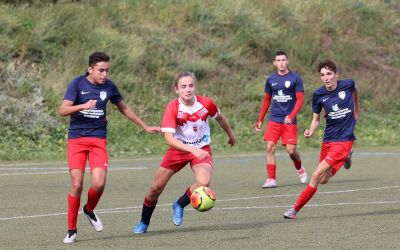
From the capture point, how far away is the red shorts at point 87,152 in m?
11.7

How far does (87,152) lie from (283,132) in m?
7.06

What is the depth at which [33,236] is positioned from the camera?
461 inches

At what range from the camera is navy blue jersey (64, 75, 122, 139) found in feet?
38.5

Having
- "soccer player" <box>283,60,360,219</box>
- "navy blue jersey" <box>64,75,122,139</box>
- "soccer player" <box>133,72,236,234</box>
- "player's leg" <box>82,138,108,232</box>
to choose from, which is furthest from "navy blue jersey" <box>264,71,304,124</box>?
"player's leg" <box>82,138,108,232</box>

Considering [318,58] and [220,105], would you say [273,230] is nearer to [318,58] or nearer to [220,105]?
[220,105]

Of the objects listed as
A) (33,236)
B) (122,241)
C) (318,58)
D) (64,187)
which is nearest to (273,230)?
(122,241)

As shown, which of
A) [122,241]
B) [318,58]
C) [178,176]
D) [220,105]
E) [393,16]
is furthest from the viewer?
[393,16]

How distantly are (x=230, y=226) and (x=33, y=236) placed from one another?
7.39 ft

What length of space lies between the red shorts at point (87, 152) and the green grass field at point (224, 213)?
2.57 feet

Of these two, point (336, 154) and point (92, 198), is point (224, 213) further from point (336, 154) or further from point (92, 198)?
point (92, 198)

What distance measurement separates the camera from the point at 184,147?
38.0ft

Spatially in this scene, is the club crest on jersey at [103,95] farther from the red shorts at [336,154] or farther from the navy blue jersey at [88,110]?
the red shorts at [336,154]

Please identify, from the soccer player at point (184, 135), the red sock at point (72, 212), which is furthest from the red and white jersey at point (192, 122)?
the red sock at point (72, 212)

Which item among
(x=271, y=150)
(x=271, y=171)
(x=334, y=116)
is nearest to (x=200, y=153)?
(x=334, y=116)
